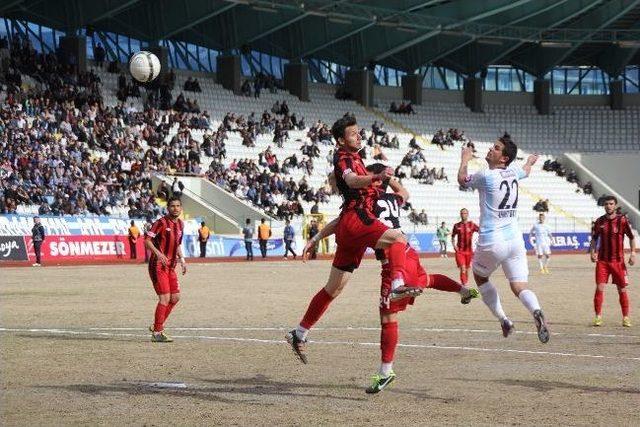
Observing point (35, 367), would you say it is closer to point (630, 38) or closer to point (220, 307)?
point (220, 307)

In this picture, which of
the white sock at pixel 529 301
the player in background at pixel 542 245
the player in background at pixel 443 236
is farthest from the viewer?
the player in background at pixel 443 236

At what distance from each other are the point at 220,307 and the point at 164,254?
595 centimetres

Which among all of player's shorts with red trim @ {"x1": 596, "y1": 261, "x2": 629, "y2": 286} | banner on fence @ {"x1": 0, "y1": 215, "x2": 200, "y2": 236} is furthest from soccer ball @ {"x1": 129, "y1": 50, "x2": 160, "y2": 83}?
player's shorts with red trim @ {"x1": 596, "y1": 261, "x2": 629, "y2": 286}

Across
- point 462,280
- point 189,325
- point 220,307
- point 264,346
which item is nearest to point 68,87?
point 462,280

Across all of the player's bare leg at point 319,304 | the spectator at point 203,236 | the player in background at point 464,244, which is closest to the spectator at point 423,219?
the spectator at point 203,236

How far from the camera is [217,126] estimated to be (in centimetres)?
5991

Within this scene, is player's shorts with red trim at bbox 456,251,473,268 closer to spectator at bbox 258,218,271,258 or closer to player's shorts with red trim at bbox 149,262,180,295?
player's shorts with red trim at bbox 149,262,180,295

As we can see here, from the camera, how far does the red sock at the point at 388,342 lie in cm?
1059

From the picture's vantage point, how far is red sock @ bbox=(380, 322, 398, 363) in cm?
1059

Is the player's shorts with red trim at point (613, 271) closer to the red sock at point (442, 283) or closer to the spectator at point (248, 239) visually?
the red sock at point (442, 283)

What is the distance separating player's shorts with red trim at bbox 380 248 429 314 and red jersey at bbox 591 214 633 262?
7696mm

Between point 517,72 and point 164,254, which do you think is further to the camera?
point 517,72

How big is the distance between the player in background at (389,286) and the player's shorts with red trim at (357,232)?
229 mm

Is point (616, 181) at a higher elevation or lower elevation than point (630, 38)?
lower
